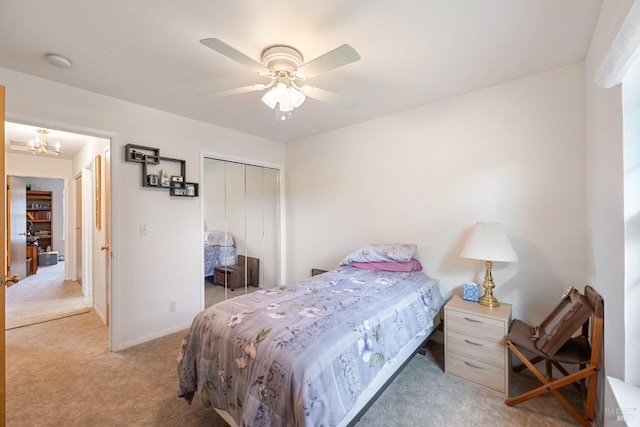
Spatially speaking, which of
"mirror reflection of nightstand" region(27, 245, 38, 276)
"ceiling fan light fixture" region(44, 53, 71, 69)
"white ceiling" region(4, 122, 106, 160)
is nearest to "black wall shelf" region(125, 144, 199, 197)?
"ceiling fan light fixture" region(44, 53, 71, 69)

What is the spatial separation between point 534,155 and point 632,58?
1.24 metres

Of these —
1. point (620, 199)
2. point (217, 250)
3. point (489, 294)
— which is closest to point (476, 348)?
point (489, 294)

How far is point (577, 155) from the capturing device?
203 cm

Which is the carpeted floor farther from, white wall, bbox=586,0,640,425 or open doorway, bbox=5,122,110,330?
open doorway, bbox=5,122,110,330

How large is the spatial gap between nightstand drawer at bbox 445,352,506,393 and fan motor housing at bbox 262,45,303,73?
2570 mm

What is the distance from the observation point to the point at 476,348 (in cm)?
201

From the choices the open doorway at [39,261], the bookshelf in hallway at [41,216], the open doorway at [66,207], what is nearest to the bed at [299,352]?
the open doorway at [66,207]

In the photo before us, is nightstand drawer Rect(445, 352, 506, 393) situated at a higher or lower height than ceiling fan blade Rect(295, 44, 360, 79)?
lower

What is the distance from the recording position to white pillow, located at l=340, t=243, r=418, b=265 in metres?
Result: 2.63

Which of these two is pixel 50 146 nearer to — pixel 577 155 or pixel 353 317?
pixel 353 317

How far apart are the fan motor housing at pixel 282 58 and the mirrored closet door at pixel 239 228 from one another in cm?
190

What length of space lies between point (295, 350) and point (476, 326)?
157 centimetres

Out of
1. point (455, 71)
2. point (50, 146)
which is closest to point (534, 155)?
point (455, 71)

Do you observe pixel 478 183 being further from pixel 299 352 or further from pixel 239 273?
pixel 239 273
